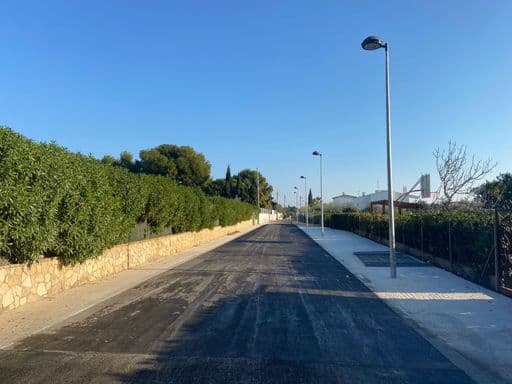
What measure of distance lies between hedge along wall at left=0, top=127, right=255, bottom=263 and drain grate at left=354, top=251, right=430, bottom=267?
898cm

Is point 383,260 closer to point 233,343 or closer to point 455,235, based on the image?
point 455,235

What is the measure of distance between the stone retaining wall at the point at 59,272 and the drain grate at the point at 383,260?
8586 millimetres

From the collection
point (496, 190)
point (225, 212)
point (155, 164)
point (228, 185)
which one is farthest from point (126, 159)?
point (496, 190)

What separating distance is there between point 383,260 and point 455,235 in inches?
181

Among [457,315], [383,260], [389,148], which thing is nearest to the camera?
[457,315]

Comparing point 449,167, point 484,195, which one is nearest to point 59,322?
point 449,167

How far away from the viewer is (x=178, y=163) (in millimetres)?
62312

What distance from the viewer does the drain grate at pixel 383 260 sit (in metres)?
16.4

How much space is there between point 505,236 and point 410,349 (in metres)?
5.58

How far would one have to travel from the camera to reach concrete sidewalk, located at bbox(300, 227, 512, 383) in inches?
233

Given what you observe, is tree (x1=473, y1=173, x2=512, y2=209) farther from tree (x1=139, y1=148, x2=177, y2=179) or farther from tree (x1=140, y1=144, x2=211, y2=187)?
tree (x1=139, y1=148, x2=177, y2=179)

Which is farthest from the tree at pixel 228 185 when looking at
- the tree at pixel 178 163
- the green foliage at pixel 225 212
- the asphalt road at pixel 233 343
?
the asphalt road at pixel 233 343

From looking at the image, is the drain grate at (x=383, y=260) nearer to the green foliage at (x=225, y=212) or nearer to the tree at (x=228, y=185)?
the green foliage at (x=225, y=212)

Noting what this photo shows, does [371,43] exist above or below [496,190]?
above
